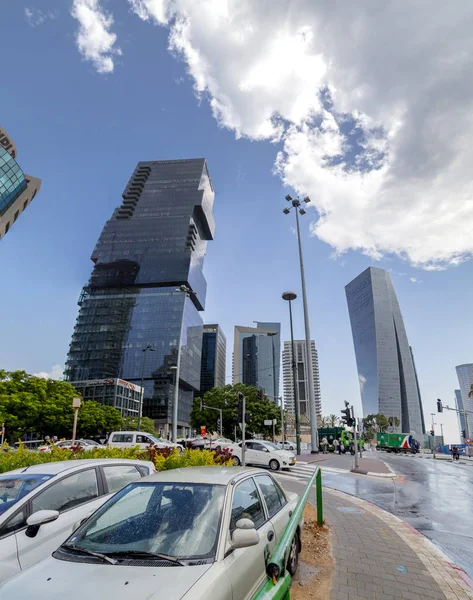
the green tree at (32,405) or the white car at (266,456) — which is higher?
the green tree at (32,405)

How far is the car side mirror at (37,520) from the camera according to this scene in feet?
11.9

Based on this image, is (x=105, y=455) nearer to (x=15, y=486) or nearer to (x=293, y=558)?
(x=15, y=486)

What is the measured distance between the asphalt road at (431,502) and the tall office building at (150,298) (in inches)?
3066

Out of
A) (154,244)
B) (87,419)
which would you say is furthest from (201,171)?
(87,419)

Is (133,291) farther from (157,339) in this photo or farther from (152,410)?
(152,410)

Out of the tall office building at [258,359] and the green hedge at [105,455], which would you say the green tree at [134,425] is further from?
the tall office building at [258,359]

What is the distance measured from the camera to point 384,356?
147375 mm

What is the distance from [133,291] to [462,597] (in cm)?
12286

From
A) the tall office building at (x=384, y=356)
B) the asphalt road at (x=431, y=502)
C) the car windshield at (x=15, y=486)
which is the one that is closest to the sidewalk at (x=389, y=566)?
the asphalt road at (x=431, y=502)

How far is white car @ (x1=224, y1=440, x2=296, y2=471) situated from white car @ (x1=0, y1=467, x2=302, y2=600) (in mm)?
15071

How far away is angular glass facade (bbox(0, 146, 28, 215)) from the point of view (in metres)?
75.8

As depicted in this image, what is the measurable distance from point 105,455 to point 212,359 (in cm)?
16898

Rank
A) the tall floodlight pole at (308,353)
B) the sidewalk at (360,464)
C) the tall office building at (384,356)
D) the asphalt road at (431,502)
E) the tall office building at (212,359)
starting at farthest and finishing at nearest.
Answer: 1. the tall office building at (212,359)
2. the tall office building at (384,356)
3. the tall floodlight pole at (308,353)
4. the sidewalk at (360,464)
5. the asphalt road at (431,502)

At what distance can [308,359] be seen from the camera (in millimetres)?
28781
